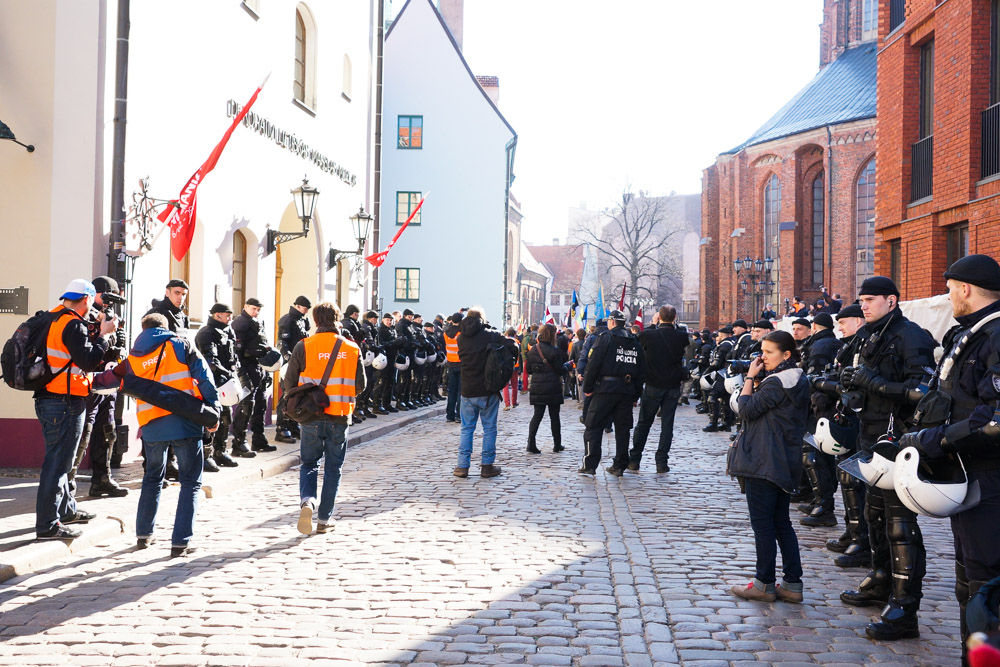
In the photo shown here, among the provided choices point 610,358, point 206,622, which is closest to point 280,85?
point 610,358

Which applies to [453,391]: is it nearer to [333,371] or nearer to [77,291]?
[333,371]

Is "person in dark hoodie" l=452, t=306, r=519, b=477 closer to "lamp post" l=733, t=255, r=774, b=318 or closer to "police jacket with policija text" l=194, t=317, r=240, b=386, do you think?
"police jacket with policija text" l=194, t=317, r=240, b=386

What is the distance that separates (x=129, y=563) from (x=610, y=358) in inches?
250

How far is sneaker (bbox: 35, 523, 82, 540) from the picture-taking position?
280 inches

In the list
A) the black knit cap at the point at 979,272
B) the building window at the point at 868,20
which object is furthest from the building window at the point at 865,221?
the black knit cap at the point at 979,272

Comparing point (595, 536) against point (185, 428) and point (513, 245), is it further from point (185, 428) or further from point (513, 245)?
point (513, 245)

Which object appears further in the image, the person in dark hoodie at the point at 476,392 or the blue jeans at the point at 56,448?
the person in dark hoodie at the point at 476,392

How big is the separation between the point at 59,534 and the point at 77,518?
0.54 metres

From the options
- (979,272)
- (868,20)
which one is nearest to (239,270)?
(979,272)

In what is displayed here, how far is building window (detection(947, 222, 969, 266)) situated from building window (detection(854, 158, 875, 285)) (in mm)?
25534

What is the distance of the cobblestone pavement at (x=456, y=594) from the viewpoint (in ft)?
16.3

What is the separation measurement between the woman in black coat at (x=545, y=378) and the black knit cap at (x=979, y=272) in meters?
9.81

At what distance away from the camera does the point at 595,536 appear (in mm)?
8039

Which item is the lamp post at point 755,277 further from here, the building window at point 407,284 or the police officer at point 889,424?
the police officer at point 889,424
